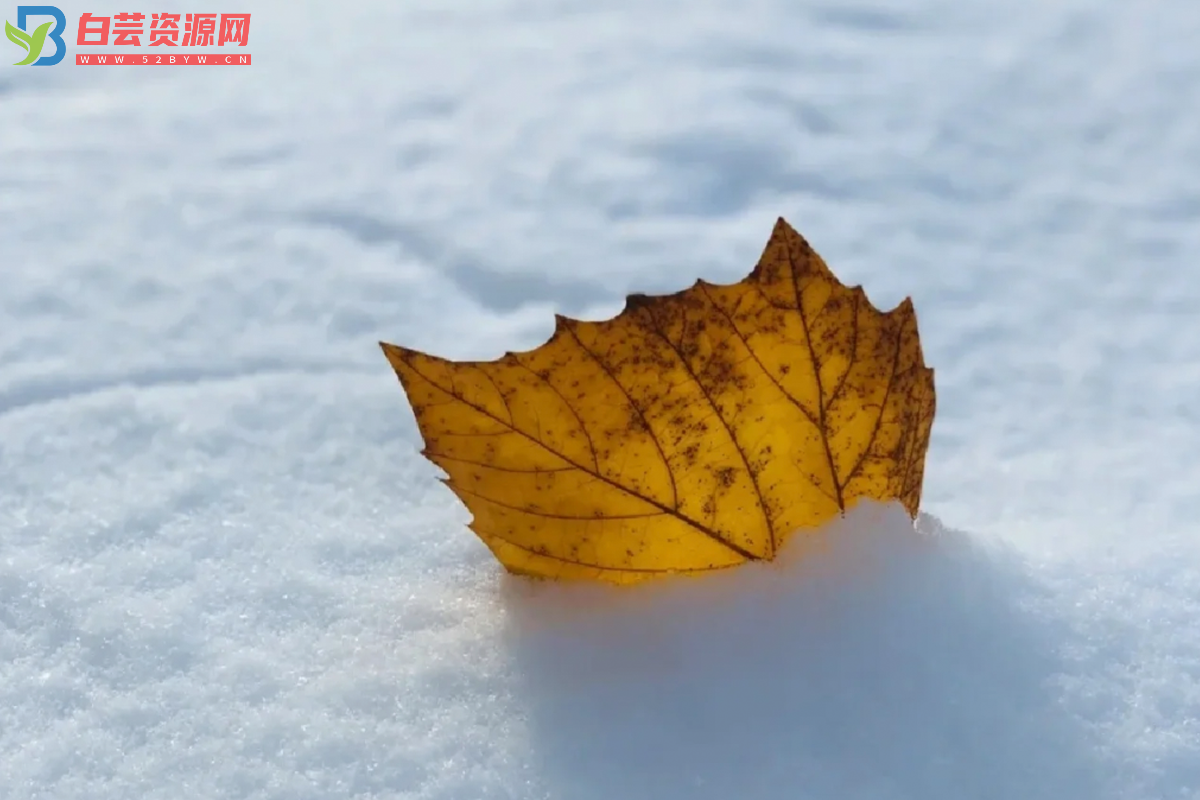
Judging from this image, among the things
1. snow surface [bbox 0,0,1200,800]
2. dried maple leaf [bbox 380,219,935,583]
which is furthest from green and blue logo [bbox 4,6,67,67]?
dried maple leaf [bbox 380,219,935,583]

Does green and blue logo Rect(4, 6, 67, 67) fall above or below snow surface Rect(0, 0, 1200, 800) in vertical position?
above

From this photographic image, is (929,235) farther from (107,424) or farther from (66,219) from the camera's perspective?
(66,219)

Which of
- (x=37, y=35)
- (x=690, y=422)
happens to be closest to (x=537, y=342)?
(x=690, y=422)

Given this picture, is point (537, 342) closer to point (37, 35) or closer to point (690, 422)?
point (690, 422)

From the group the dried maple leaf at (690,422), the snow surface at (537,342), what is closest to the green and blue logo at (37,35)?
the snow surface at (537,342)

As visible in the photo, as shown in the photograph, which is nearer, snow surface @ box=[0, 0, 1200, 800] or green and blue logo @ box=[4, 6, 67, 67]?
snow surface @ box=[0, 0, 1200, 800]

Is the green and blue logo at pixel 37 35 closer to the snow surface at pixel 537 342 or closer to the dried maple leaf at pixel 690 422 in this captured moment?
the snow surface at pixel 537 342

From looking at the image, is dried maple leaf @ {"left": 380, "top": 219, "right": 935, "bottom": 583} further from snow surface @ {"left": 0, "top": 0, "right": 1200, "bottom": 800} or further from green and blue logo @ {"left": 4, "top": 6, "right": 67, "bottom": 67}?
green and blue logo @ {"left": 4, "top": 6, "right": 67, "bottom": 67}
